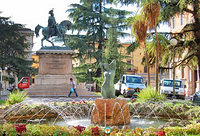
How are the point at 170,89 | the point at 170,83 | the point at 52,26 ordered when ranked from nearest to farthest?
the point at 52,26, the point at 170,89, the point at 170,83

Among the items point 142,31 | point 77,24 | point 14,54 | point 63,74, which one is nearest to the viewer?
point 142,31

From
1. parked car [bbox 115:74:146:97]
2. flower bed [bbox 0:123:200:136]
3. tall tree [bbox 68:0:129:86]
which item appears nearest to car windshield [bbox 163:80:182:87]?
parked car [bbox 115:74:146:97]

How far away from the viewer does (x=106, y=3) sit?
3825 cm

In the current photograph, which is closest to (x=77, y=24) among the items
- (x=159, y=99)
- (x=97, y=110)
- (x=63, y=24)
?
(x=63, y=24)

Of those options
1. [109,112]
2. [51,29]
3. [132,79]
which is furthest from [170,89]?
[109,112]

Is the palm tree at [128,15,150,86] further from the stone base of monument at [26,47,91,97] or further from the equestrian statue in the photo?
the equestrian statue

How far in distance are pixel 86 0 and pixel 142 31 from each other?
69.4 ft

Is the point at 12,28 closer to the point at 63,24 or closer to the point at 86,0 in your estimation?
the point at 86,0

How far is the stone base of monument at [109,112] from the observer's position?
360 inches

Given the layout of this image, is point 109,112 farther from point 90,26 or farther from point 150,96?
point 90,26

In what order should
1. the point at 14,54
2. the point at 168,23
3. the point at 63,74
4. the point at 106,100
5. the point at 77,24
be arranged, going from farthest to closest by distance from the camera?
the point at 14,54 < the point at 77,24 < the point at 63,74 < the point at 168,23 < the point at 106,100

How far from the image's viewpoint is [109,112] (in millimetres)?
9219

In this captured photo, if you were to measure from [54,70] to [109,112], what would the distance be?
1702 centimetres

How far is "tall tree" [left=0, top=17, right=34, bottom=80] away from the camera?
3794 cm
